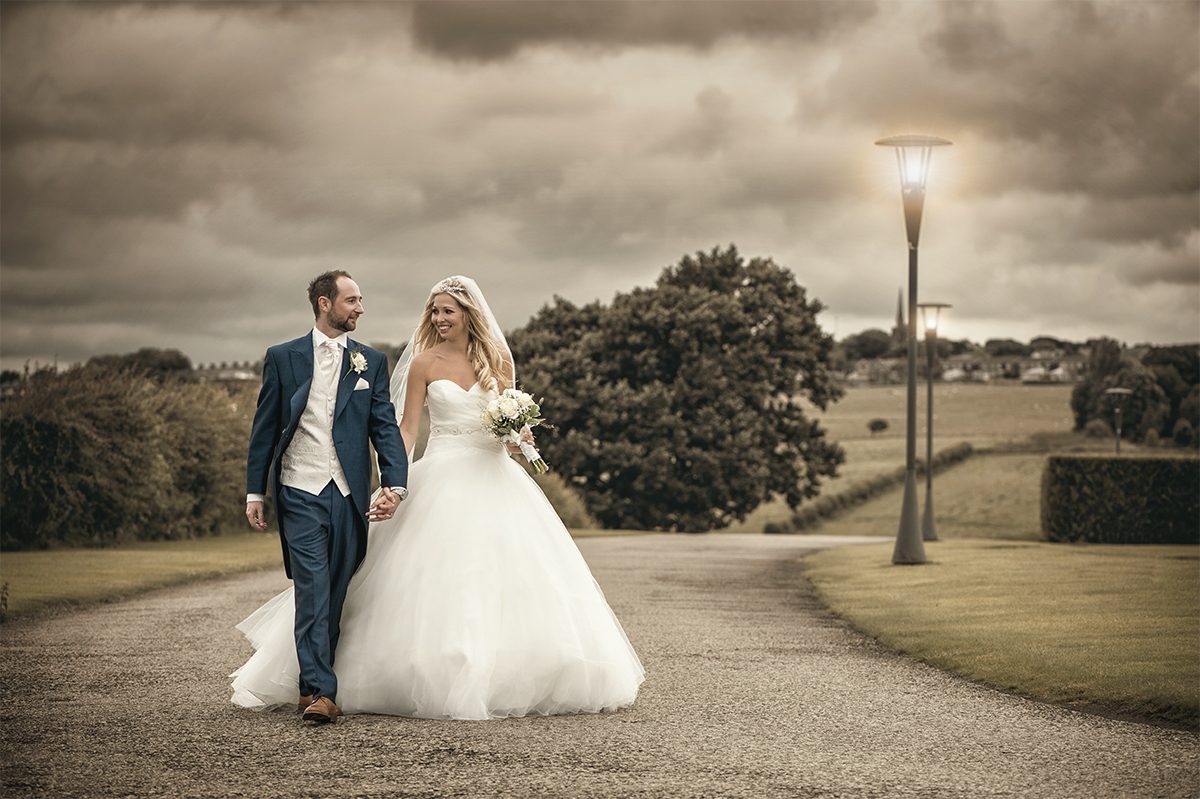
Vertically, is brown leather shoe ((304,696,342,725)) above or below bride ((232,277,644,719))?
below

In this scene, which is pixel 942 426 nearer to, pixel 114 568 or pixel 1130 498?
pixel 1130 498

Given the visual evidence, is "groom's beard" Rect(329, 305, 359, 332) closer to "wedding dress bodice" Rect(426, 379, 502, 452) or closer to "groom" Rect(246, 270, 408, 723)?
"groom" Rect(246, 270, 408, 723)

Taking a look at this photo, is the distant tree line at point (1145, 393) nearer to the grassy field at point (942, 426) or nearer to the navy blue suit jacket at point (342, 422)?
the grassy field at point (942, 426)

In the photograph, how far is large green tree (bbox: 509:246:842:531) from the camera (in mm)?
44781

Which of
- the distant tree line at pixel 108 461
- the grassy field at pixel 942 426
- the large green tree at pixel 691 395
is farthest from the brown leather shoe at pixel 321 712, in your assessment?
the grassy field at pixel 942 426

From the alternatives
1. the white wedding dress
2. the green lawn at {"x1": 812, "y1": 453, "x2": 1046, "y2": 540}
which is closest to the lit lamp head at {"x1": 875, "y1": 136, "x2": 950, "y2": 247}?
the white wedding dress

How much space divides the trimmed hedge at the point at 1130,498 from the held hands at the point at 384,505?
25734mm

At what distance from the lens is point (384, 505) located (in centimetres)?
772

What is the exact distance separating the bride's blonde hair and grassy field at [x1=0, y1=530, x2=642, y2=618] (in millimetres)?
6814

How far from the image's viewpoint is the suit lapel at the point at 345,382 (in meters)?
7.77

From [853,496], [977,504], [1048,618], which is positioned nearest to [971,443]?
[853,496]

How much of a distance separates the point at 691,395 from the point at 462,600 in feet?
123

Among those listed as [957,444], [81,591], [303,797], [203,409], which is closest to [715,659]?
[303,797]

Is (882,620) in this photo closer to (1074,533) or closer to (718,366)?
(1074,533)
